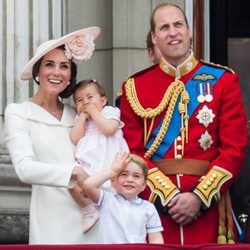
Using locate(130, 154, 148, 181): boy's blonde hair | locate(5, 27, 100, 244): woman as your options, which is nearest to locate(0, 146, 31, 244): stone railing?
locate(5, 27, 100, 244): woman

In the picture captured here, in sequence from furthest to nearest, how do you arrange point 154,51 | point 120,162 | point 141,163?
point 154,51 → point 141,163 → point 120,162

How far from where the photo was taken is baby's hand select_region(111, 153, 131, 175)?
10141 millimetres

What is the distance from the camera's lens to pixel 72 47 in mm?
10656

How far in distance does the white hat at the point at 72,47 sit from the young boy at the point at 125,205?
0.72 meters

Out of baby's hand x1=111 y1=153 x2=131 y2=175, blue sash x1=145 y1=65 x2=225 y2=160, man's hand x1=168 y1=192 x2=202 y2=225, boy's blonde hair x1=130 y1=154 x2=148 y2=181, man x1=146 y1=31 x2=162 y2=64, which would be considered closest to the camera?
baby's hand x1=111 y1=153 x2=131 y2=175

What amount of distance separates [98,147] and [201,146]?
22.3 inches

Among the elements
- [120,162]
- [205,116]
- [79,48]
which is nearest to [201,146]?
[205,116]

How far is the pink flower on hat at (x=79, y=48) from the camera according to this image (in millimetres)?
10641

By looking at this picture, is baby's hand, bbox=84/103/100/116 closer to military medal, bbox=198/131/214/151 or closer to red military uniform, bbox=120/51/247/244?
red military uniform, bbox=120/51/247/244

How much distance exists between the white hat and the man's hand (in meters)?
0.95

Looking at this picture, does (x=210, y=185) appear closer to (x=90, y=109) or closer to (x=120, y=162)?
(x=120, y=162)

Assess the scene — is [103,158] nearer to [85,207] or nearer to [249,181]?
[85,207]

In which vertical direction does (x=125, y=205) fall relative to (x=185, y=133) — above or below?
below

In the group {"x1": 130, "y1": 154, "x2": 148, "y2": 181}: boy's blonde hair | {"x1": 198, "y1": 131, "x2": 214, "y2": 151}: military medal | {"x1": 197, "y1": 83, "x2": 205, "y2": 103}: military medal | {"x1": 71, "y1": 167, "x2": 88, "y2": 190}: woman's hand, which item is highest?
{"x1": 197, "y1": 83, "x2": 205, "y2": 103}: military medal
